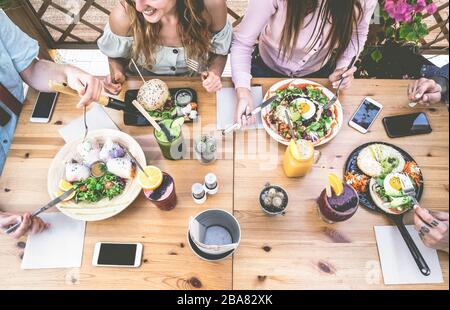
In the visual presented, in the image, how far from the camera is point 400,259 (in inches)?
47.6

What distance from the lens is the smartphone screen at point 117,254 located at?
1.22 m

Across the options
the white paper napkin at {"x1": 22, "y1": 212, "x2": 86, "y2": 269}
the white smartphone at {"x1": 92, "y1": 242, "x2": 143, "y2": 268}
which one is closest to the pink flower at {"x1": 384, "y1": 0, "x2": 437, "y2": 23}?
the white smartphone at {"x1": 92, "y1": 242, "x2": 143, "y2": 268}

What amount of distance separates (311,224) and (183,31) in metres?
1.05

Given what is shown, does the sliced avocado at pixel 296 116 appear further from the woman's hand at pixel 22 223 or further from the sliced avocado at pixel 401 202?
the woman's hand at pixel 22 223

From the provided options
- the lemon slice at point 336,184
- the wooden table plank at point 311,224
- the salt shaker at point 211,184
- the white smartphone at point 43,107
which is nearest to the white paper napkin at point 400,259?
the wooden table plank at point 311,224

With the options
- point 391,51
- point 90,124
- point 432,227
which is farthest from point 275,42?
point 432,227

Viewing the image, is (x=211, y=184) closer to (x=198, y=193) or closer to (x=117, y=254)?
(x=198, y=193)

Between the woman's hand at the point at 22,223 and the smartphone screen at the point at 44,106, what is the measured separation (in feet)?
1.50

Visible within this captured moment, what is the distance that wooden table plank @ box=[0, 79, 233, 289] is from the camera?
1.21m

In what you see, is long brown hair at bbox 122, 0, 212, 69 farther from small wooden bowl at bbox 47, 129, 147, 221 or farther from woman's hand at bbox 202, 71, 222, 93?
small wooden bowl at bbox 47, 129, 147, 221

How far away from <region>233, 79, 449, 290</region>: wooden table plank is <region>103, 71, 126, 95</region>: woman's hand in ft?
1.90
